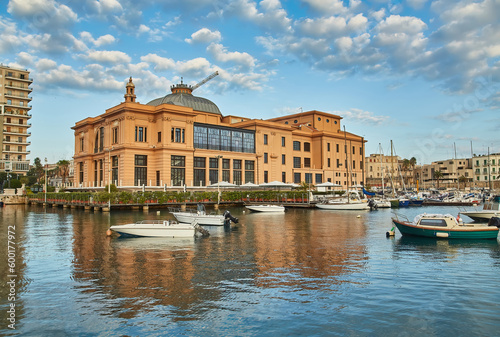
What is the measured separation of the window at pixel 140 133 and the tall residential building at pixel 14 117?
66.0 metres

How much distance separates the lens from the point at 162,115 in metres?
69.7

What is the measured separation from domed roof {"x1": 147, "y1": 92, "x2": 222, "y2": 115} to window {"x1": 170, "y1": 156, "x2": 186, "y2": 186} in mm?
17121

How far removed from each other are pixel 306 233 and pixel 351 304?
60.9ft

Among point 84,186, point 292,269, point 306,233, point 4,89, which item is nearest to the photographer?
point 292,269

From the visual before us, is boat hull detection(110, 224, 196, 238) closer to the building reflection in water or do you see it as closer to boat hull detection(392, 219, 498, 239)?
the building reflection in water

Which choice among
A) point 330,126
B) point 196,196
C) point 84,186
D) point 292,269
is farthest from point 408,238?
point 330,126

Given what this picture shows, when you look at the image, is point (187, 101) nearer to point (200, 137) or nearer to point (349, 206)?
point (200, 137)

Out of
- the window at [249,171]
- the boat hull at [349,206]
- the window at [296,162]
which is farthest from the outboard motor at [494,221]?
the window at [296,162]

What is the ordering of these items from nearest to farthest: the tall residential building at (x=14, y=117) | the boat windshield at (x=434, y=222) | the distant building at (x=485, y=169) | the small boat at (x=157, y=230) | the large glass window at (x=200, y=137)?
1. the boat windshield at (x=434, y=222)
2. the small boat at (x=157, y=230)
3. the large glass window at (x=200, y=137)
4. the tall residential building at (x=14, y=117)
5. the distant building at (x=485, y=169)

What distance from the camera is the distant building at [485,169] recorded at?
477 feet

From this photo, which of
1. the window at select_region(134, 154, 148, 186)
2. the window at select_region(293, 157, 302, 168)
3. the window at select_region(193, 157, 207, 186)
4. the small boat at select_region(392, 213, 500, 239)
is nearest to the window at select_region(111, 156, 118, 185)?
the window at select_region(134, 154, 148, 186)

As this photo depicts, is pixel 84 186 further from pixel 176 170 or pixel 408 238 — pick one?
pixel 408 238

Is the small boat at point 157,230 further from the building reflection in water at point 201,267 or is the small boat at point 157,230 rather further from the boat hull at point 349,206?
the boat hull at point 349,206

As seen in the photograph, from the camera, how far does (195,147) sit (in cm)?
7450
